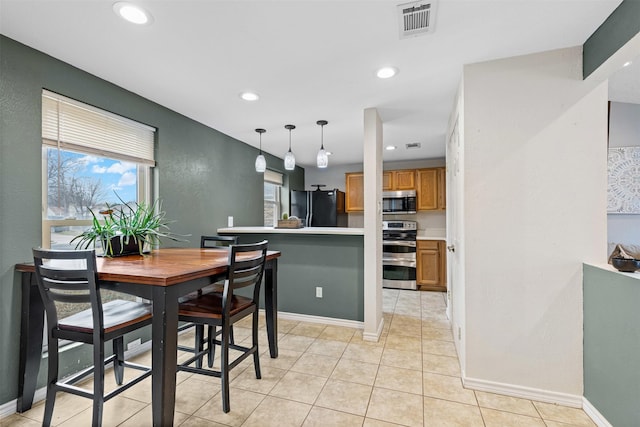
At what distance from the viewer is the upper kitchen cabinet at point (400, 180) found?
5.12m

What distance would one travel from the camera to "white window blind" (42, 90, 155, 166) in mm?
1993

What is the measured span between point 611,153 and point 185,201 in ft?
15.3

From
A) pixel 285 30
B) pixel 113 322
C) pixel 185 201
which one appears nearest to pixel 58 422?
pixel 113 322

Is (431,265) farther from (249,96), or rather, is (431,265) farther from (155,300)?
(155,300)

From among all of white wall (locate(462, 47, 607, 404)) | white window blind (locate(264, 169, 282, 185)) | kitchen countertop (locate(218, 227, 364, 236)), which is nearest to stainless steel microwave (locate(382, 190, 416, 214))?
white window blind (locate(264, 169, 282, 185))

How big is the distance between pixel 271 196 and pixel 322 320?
8.65 ft

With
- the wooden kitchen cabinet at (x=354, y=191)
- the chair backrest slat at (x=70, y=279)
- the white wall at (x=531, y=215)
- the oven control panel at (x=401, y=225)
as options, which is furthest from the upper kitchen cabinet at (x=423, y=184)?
the chair backrest slat at (x=70, y=279)

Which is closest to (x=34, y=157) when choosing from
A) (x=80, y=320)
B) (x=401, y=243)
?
(x=80, y=320)

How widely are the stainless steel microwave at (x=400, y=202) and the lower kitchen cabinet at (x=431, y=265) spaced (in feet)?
2.03

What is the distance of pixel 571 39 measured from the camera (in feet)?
5.79

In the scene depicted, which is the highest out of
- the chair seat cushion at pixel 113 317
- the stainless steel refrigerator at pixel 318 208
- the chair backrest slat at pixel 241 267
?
the stainless steel refrigerator at pixel 318 208

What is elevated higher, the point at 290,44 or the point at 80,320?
the point at 290,44

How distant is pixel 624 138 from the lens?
318 centimetres

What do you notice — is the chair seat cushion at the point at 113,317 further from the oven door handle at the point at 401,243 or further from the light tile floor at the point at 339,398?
the oven door handle at the point at 401,243
